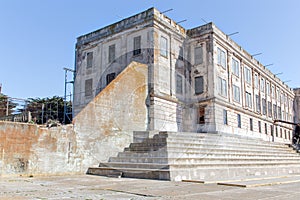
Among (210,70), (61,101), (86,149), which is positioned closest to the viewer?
(86,149)

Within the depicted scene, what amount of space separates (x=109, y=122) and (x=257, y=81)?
24804mm

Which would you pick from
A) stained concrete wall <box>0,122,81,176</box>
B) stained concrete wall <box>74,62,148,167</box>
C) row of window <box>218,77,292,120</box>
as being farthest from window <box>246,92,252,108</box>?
stained concrete wall <box>0,122,81,176</box>

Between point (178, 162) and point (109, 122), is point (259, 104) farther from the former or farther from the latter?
→ point (178, 162)

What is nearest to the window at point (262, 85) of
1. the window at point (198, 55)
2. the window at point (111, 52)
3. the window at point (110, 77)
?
the window at point (198, 55)

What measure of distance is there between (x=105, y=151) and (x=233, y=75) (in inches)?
722

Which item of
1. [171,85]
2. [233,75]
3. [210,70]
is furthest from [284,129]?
[171,85]

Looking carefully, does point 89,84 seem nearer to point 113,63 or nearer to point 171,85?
point 113,63

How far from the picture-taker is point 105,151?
11.3 m

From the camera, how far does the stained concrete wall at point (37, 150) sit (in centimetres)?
859

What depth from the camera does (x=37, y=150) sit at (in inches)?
364

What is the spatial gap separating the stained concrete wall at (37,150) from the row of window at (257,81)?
1684 centimetres

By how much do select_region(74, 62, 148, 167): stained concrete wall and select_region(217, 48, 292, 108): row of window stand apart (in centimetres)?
1192

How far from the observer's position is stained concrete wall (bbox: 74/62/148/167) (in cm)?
1060

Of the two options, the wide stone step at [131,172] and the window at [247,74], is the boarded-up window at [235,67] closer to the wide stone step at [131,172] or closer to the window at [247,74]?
the window at [247,74]
